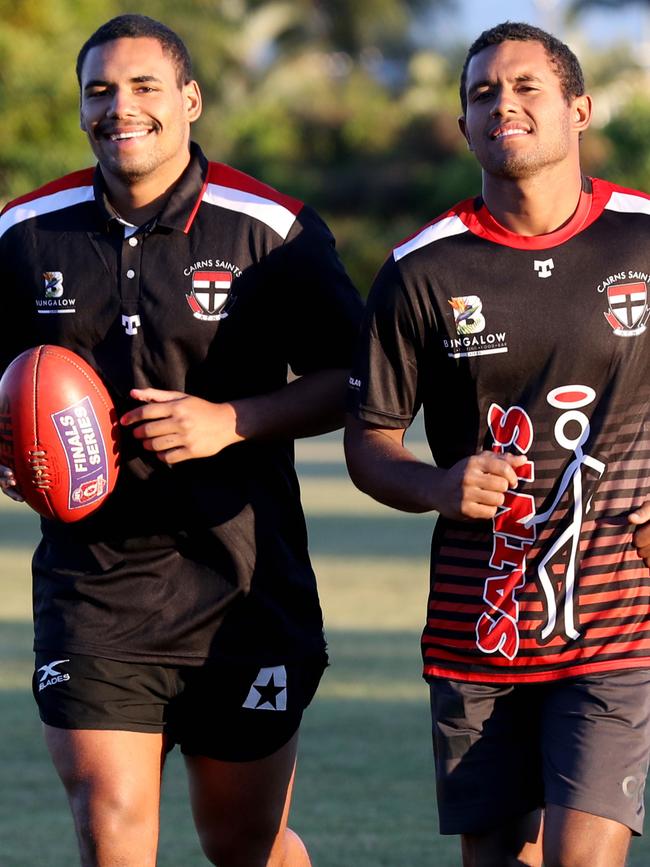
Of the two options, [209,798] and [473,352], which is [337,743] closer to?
[209,798]

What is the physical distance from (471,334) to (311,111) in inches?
1801

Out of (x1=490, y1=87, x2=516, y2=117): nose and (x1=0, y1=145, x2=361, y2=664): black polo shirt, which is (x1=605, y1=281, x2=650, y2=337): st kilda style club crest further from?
(x1=0, y1=145, x2=361, y2=664): black polo shirt

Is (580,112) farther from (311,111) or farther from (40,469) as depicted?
(311,111)

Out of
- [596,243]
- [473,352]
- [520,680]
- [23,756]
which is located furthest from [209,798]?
[23,756]

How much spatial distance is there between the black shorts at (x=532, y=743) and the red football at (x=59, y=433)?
3.75 feet

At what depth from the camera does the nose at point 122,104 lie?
16.4 feet

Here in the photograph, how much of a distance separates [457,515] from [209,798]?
1.37 meters

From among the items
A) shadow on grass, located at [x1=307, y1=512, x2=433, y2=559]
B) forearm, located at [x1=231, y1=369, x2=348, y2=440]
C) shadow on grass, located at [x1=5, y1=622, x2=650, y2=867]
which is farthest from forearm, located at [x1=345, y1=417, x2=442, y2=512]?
shadow on grass, located at [x1=307, y1=512, x2=433, y2=559]

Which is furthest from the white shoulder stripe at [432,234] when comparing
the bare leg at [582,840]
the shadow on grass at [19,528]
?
the shadow on grass at [19,528]

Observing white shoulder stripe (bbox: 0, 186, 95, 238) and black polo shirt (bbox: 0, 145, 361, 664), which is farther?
white shoulder stripe (bbox: 0, 186, 95, 238)

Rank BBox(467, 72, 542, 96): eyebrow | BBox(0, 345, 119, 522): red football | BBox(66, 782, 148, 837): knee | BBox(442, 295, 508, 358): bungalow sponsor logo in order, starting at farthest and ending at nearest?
BBox(0, 345, 119, 522): red football → BBox(66, 782, 148, 837): knee → BBox(467, 72, 542, 96): eyebrow → BBox(442, 295, 508, 358): bungalow sponsor logo

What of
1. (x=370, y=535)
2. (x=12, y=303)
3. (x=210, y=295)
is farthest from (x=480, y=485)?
(x=370, y=535)

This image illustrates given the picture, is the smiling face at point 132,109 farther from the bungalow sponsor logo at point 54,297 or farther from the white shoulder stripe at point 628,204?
the white shoulder stripe at point 628,204

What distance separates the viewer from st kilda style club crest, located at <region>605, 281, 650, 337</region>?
461cm
